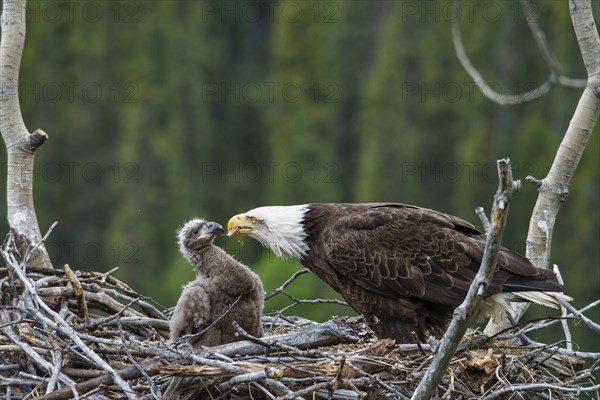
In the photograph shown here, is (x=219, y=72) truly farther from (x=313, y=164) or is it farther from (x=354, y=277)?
(x=354, y=277)

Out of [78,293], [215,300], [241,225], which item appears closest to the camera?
[78,293]

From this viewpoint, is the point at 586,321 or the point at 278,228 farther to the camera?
the point at 278,228

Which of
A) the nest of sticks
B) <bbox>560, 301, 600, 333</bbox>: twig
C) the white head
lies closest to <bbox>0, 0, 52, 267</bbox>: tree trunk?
the nest of sticks

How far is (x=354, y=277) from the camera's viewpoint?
7520 millimetres

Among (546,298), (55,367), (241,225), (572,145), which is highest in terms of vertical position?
(572,145)

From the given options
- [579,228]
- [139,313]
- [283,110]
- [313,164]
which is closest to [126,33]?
[283,110]

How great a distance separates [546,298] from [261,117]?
3920 cm

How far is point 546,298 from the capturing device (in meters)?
7.25

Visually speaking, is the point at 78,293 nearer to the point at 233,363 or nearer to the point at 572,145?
the point at 233,363

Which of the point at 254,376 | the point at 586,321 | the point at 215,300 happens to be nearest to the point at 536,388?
the point at 586,321

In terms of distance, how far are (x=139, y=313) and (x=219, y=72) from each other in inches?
1497

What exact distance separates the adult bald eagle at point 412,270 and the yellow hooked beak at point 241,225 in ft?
1.83

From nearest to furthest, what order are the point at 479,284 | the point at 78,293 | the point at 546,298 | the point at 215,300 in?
the point at 479,284 → the point at 546,298 → the point at 78,293 → the point at 215,300

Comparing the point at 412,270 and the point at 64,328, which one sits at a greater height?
the point at 412,270
